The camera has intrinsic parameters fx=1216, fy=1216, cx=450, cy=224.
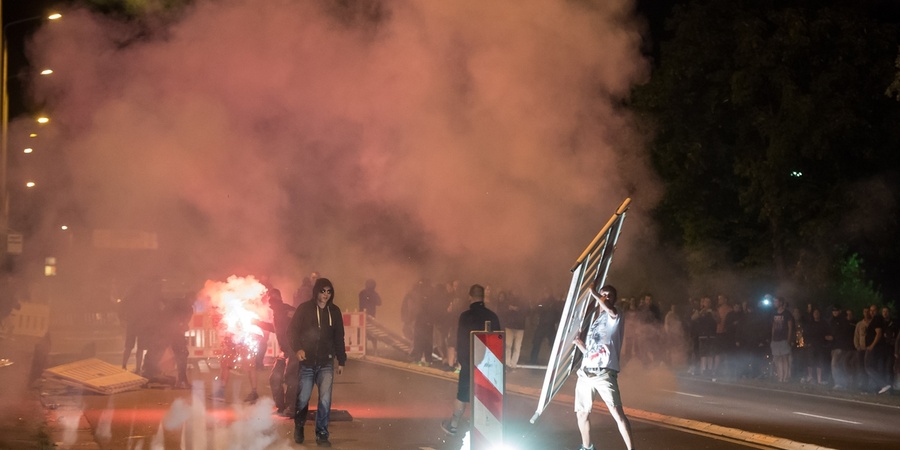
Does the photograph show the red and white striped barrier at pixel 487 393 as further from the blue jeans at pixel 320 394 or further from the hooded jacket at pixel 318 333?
the hooded jacket at pixel 318 333

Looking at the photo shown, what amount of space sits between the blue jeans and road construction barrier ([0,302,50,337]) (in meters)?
8.41

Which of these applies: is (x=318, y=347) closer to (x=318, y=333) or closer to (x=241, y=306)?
(x=318, y=333)

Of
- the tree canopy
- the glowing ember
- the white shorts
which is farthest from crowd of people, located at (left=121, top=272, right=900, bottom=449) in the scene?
the white shorts

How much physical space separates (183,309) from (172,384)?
1352mm

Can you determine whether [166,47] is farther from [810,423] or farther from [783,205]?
[783,205]

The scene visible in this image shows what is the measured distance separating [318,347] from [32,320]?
10127mm

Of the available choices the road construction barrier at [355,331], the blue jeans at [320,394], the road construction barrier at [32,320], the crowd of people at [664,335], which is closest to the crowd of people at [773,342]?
the crowd of people at [664,335]

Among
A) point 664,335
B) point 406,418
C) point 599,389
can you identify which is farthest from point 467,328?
point 664,335

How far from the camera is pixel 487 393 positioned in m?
9.12

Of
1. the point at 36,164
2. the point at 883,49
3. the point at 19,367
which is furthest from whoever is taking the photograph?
the point at 883,49

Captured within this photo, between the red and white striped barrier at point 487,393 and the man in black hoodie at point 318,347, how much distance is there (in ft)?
9.12

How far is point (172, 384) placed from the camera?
1769 cm

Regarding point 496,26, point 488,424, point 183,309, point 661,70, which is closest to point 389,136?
point 496,26

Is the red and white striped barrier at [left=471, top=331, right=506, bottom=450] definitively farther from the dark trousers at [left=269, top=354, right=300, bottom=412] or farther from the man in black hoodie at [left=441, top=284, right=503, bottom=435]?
the dark trousers at [left=269, top=354, right=300, bottom=412]
